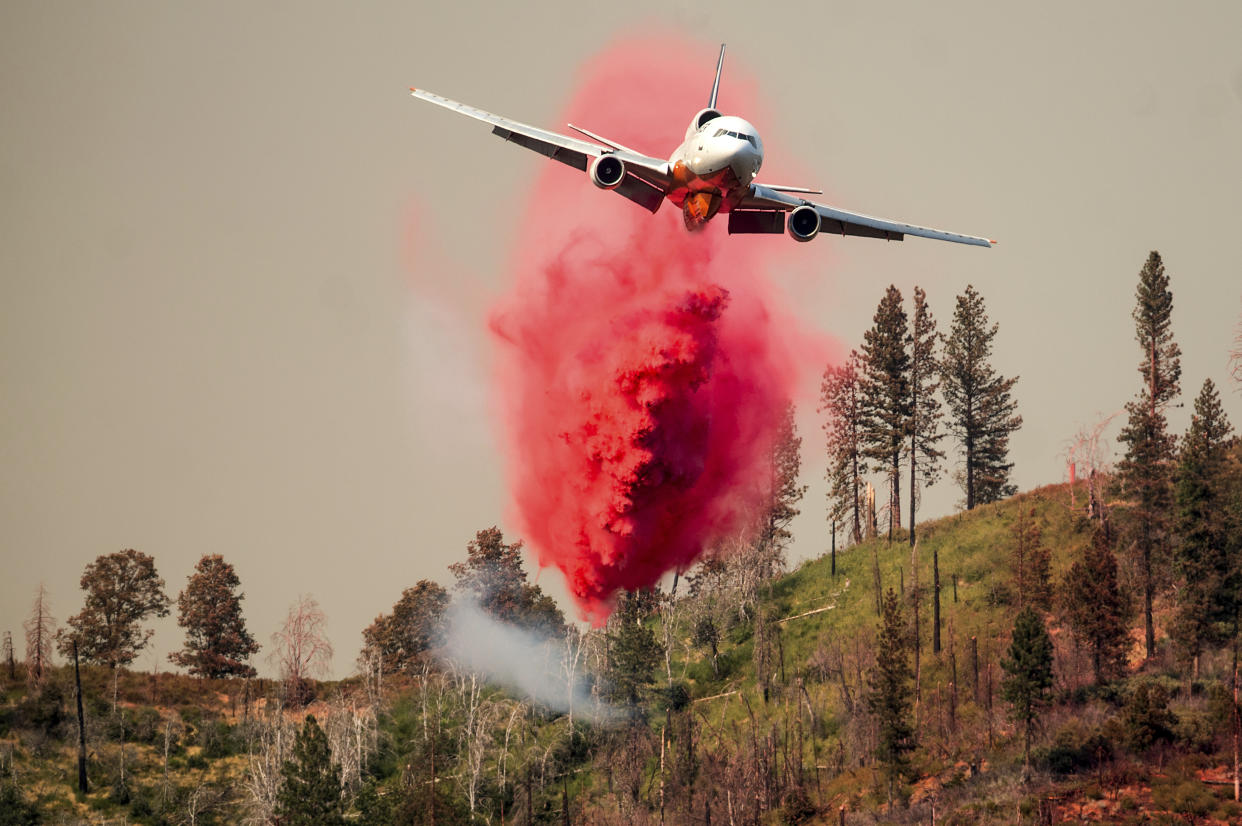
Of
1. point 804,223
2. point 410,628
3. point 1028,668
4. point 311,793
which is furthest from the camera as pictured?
point 410,628

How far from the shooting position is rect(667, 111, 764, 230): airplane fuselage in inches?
1767

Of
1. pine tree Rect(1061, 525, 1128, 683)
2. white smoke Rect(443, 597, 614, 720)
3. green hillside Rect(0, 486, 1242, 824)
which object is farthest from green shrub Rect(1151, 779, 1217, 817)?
white smoke Rect(443, 597, 614, 720)

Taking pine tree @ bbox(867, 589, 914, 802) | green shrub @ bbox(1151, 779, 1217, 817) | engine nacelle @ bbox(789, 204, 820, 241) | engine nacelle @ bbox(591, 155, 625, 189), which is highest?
engine nacelle @ bbox(591, 155, 625, 189)

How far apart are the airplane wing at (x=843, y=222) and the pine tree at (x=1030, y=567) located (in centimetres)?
2504

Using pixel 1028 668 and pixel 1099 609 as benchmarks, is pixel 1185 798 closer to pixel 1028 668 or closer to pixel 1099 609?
pixel 1028 668

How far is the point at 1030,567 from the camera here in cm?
7581

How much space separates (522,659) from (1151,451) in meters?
38.7

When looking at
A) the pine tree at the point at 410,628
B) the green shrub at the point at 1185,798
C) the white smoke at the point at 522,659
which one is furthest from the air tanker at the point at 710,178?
the pine tree at the point at 410,628

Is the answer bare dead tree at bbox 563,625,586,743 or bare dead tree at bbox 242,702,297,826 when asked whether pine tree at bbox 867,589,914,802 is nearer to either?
bare dead tree at bbox 563,625,586,743

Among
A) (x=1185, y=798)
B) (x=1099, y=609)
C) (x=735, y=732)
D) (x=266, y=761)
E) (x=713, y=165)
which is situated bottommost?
(x=1185, y=798)

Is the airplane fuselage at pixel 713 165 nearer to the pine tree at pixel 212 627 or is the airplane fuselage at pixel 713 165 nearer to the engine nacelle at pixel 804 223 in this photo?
the engine nacelle at pixel 804 223

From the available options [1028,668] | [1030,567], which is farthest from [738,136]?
[1030,567]

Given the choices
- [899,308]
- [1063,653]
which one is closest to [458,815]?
[1063,653]

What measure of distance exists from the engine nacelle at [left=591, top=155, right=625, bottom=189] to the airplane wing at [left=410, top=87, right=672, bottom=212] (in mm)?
277
